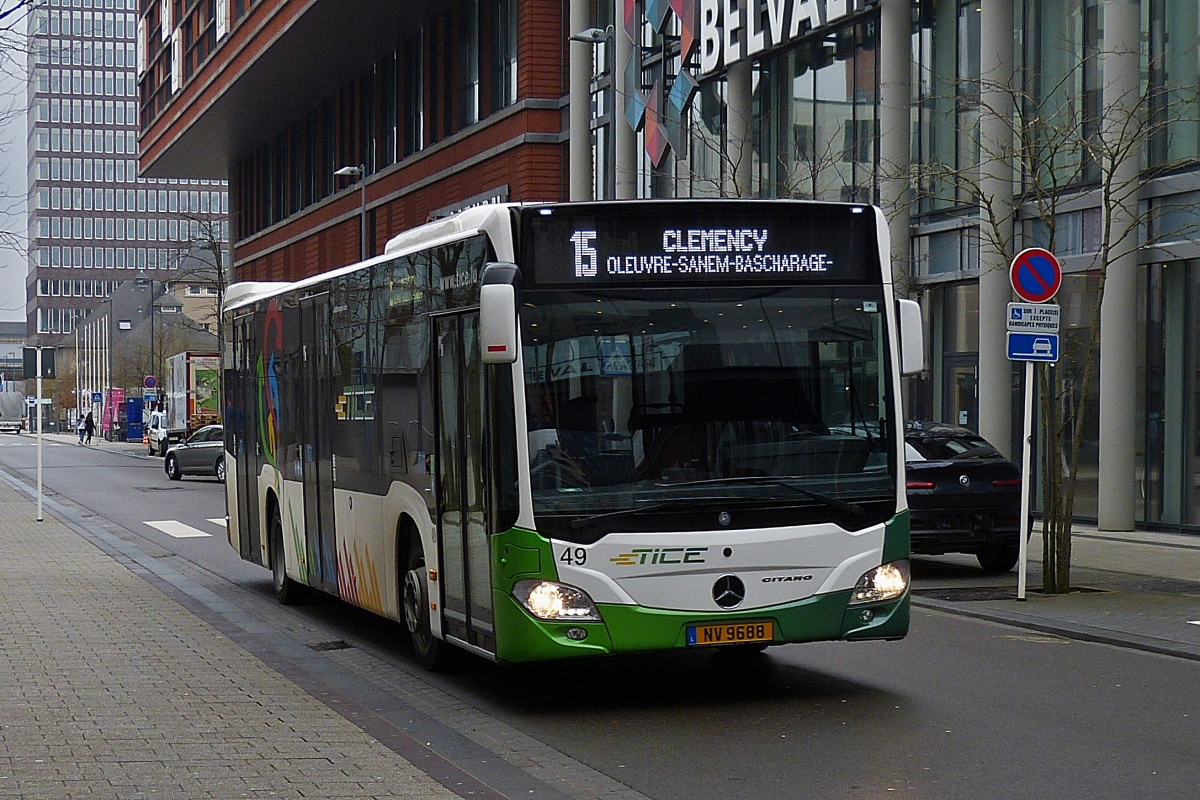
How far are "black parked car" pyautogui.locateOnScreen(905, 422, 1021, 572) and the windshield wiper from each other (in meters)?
7.05

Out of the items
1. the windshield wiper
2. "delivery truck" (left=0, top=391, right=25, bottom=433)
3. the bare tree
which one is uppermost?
the bare tree

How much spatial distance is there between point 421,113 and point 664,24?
542 inches

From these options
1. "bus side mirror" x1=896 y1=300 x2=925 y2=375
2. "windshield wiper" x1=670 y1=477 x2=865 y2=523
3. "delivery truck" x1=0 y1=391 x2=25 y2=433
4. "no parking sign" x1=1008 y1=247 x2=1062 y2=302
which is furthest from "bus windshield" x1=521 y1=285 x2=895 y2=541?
"delivery truck" x1=0 y1=391 x2=25 y2=433

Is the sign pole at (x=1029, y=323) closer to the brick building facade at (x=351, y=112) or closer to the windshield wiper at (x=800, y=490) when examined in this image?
the windshield wiper at (x=800, y=490)

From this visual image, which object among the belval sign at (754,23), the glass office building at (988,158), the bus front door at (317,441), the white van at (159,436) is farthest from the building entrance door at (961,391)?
the white van at (159,436)

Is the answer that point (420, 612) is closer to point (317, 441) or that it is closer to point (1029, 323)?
point (317, 441)

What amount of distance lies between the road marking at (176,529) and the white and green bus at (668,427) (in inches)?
577

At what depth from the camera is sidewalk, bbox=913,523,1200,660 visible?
1242cm

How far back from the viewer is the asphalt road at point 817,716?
758 cm

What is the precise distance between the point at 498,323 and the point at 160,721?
2.65 meters

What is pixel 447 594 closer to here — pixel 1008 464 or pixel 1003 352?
pixel 1008 464

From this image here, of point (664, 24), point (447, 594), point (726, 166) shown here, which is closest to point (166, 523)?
point (726, 166)

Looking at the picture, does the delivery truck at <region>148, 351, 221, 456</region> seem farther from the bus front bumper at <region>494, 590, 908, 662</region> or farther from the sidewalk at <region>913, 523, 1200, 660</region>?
the bus front bumper at <region>494, 590, 908, 662</region>

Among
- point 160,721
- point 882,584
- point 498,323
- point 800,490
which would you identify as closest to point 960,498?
point 882,584
